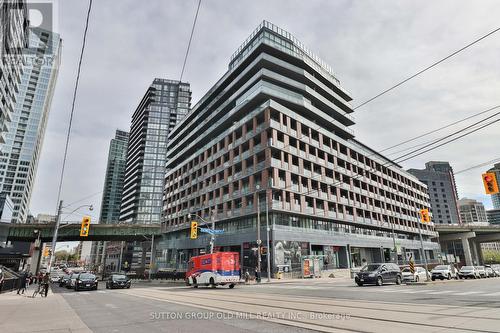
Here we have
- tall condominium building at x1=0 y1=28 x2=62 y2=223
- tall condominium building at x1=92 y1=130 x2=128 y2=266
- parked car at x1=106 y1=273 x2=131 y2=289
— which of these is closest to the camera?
parked car at x1=106 y1=273 x2=131 y2=289

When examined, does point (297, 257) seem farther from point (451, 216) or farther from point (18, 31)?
point (451, 216)

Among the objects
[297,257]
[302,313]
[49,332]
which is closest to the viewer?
[49,332]

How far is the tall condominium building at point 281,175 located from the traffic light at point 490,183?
3066 centimetres

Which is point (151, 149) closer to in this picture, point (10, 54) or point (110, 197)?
point (110, 197)

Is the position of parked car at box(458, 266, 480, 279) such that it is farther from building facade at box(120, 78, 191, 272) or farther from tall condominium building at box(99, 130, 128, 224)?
tall condominium building at box(99, 130, 128, 224)

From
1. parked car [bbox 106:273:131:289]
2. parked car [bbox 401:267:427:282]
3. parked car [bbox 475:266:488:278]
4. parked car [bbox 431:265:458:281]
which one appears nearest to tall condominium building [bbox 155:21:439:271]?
parked car [bbox 475:266:488:278]

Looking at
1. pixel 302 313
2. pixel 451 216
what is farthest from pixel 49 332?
pixel 451 216

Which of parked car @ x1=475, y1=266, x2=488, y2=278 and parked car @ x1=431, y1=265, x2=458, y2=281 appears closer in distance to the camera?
parked car @ x1=431, y1=265, x2=458, y2=281

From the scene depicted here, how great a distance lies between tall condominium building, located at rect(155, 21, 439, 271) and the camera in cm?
4988

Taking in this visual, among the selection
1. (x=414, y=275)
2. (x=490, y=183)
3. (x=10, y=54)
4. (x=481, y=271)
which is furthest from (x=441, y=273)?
(x=10, y=54)

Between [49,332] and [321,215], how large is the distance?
1955 inches

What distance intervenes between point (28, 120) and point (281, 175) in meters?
145

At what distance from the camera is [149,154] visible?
460ft

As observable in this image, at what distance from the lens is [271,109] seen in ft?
171
